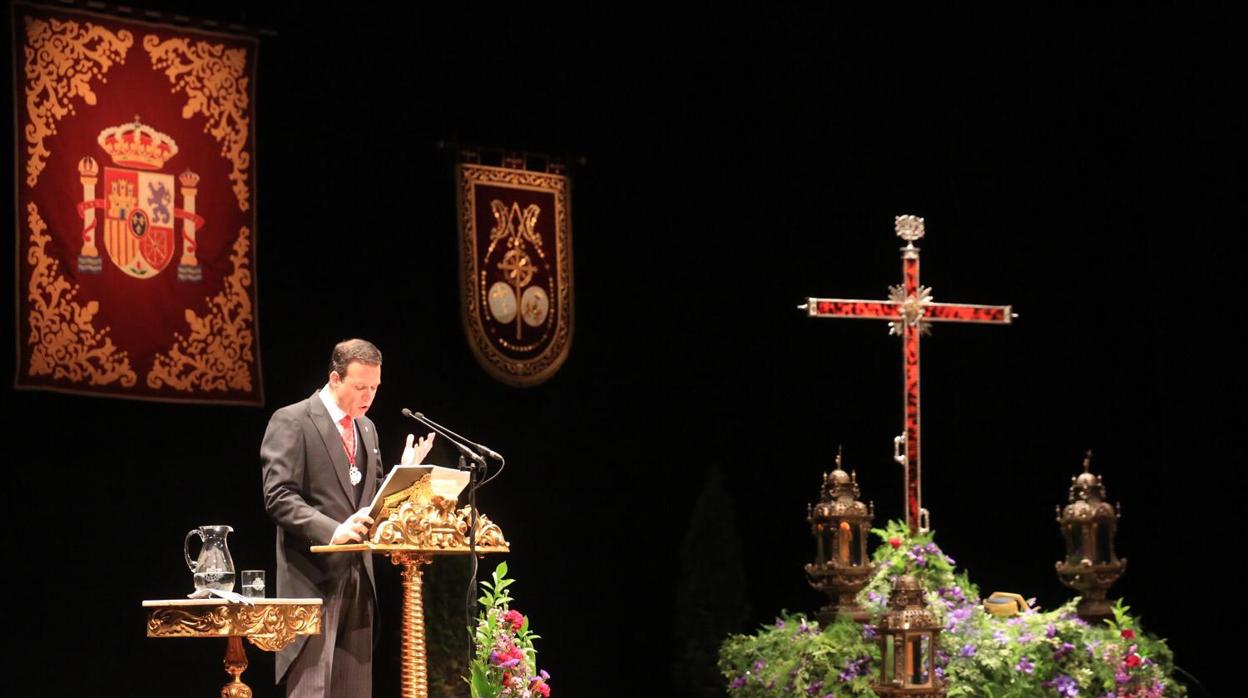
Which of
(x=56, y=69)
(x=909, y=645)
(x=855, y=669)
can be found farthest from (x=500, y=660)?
(x=56, y=69)

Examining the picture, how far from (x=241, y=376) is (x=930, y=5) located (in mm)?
4304

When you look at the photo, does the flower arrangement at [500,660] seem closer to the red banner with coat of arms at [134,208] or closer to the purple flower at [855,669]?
the purple flower at [855,669]

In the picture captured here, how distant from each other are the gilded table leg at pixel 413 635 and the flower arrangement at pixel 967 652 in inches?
91.6

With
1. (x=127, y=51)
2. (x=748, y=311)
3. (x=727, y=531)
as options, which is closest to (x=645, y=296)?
(x=748, y=311)

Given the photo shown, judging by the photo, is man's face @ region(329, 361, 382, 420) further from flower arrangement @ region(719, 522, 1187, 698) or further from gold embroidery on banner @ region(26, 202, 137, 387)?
flower arrangement @ region(719, 522, 1187, 698)

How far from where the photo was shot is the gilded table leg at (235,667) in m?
5.02

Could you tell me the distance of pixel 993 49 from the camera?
9414 mm

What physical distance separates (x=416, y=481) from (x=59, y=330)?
2373 millimetres

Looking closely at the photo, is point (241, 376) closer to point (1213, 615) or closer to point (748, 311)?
point (748, 311)

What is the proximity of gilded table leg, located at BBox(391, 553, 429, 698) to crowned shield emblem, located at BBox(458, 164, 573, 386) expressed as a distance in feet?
9.31

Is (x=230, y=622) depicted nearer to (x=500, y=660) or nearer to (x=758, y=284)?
(x=500, y=660)

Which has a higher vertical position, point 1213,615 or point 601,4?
point 601,4

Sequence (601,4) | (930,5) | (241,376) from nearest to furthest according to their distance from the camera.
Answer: (241,376) < (601,4) < (930,5)

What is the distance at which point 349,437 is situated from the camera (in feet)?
18.0
